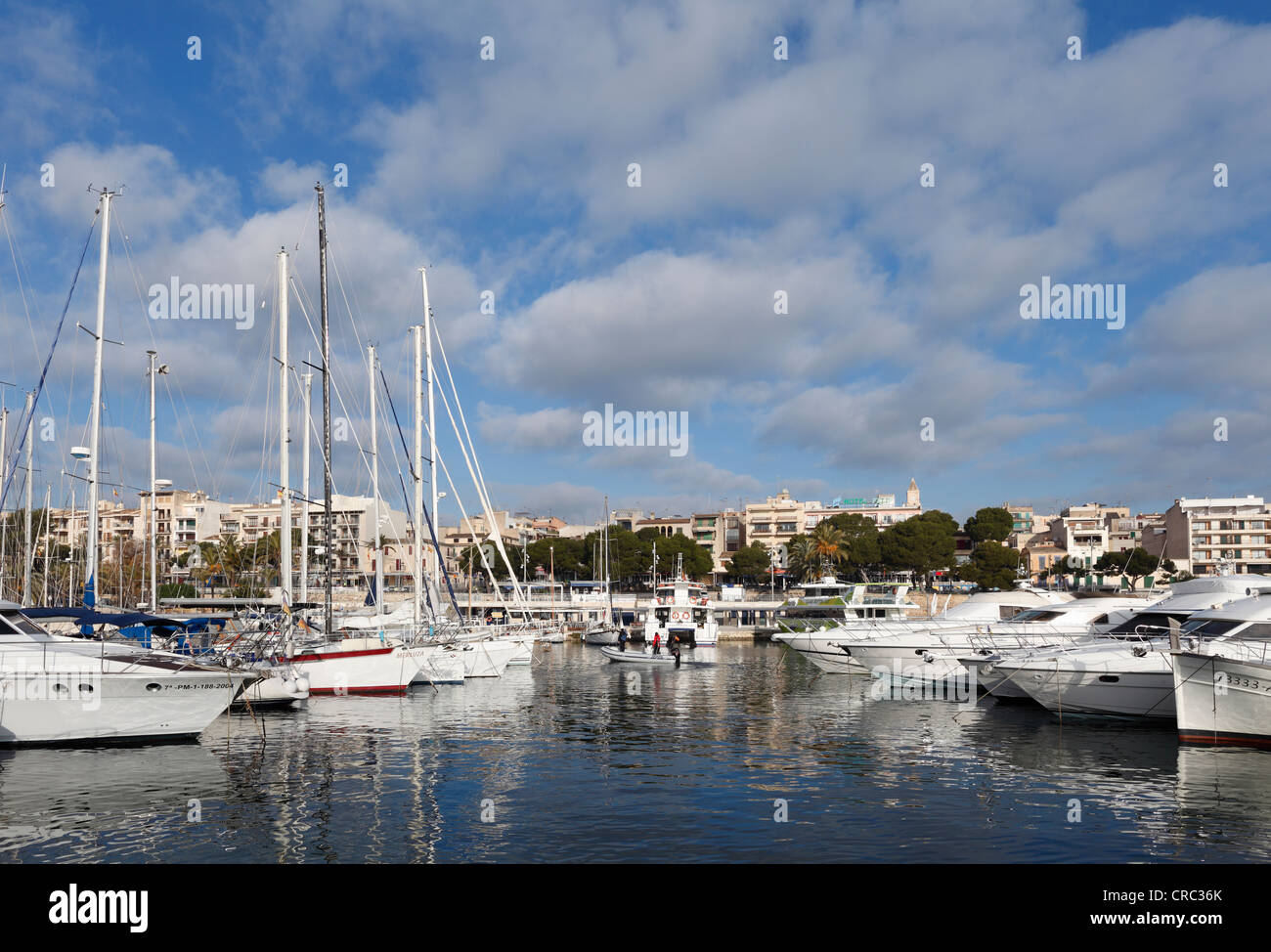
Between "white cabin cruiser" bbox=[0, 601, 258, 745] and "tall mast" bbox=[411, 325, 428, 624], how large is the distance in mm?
17947

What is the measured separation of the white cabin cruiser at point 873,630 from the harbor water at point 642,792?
12.0 meters

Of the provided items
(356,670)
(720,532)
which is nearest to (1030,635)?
(356,670)

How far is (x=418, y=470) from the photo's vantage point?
1704 inches

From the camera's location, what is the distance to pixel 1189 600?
32.0 metres

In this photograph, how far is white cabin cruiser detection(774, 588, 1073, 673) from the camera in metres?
42.5

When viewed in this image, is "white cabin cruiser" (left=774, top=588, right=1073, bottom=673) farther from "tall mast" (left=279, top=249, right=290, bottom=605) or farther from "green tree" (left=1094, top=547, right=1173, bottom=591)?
"green tree" (left=1094, top=547, right=1173, bottom=591)

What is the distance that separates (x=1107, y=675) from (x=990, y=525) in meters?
111

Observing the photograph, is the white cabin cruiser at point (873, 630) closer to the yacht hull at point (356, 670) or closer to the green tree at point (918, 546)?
the yacht hull at point (356, 670)

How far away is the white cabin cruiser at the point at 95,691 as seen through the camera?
2188 cm

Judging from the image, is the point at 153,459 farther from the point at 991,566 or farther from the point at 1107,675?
the point at 991,566

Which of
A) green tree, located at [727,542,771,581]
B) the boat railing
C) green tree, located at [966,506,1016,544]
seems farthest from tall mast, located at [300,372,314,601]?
green tree, located at [966,506,1016,544]

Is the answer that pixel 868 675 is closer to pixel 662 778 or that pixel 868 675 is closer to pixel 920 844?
pixel 662 778
